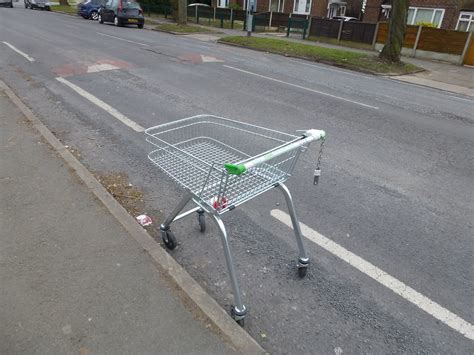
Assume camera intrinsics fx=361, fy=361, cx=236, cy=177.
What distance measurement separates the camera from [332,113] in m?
7.46

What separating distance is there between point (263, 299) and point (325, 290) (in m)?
0.51

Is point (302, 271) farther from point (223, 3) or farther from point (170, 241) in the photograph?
A: point (223, 3)

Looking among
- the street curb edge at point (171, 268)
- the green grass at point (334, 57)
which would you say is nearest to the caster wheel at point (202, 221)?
the street curb edge at point (171, 268)

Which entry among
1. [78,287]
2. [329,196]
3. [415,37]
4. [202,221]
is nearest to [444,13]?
[415,37]

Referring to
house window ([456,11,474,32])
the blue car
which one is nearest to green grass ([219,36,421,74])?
the blue car

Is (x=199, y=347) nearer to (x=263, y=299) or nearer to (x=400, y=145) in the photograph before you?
(x=263, y=299)

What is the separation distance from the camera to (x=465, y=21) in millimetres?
26344

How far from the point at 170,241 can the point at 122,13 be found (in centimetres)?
2321

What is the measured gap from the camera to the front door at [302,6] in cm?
3709

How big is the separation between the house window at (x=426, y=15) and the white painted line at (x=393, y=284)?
29.9m

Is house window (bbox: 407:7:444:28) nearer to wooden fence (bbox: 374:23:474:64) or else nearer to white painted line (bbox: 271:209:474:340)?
wooden fence (bbox: 374:23:474:64)

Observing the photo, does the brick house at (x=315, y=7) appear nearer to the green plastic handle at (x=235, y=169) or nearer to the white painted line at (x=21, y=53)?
the white painted line at (x=21, y=53)

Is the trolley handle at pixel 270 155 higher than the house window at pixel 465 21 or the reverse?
the reverse

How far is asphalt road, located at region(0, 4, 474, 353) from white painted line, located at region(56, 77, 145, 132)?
0.41ft
